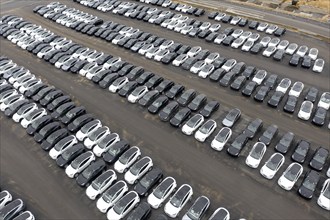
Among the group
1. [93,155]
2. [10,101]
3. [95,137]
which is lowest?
[93,155]

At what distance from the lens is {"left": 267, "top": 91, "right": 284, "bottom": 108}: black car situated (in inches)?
1441

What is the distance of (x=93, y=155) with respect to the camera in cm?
2988

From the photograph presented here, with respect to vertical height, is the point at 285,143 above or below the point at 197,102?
below

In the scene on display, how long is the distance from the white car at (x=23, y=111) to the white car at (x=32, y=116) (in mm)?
565

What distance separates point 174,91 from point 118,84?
8.45 meters

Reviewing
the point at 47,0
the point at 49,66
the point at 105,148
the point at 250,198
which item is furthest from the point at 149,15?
the point at 250,198

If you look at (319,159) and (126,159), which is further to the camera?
(319,159)

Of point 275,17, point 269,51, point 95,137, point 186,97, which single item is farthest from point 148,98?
point 275,17

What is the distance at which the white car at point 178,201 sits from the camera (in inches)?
998

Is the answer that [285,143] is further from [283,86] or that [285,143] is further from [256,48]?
[256,48]

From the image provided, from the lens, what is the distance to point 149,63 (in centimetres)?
4566

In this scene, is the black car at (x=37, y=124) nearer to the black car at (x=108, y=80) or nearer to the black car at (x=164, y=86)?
the black car at (x=108, y=80)

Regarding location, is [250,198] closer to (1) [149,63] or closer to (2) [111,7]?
(1) [149,63]

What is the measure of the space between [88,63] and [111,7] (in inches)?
1011
